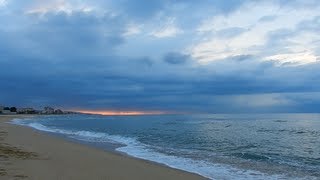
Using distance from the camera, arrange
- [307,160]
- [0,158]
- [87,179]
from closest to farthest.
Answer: [87,179] → [0,158] → [307,160]

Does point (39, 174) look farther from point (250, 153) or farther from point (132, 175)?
point (250, 153)

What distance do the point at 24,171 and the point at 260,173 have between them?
29.2 feet

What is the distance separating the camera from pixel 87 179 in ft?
42.8

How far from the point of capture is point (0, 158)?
17.0m

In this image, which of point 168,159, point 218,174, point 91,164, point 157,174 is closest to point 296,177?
point 218,174

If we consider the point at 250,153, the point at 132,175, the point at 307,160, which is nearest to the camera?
the point at 132,175

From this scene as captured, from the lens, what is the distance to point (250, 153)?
2517 cm

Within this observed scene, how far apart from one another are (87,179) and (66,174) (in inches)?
43.2

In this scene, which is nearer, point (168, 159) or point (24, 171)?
point (24, 171)

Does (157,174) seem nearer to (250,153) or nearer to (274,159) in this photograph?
(274,159)

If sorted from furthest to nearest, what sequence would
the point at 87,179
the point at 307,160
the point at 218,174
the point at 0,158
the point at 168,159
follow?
the point at 307,160 → the point at 168,159 → the point at 0,158 → the point at 218,174 → the point at 87,179

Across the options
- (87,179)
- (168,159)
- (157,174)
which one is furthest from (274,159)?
(87,179)

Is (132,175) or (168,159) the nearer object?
(132,175)

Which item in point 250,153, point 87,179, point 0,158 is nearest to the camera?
point 87,179
